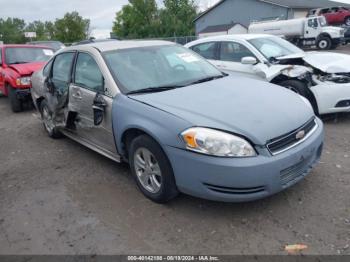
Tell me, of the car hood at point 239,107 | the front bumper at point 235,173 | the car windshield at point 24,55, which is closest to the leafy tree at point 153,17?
the car windshield at point 24,55

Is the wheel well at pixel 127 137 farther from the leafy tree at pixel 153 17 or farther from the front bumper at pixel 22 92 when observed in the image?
the leafy tree at pixel 153 17

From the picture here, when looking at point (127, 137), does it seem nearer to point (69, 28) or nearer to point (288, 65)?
point (288, 65)

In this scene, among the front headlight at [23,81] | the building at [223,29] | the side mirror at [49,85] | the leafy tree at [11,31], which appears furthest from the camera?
the leafy tree at [11,31]

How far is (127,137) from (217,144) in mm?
1228

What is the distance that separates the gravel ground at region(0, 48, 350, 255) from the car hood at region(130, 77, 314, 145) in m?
0.80

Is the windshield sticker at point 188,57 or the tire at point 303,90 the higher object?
the windshield sticker at point 188,57

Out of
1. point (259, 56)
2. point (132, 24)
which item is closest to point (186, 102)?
point (259, 56)

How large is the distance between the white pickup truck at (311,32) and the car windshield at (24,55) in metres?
17.5

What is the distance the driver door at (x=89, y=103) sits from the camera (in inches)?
157

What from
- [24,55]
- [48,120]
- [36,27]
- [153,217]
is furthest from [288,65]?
[36,27]

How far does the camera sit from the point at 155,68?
414cm

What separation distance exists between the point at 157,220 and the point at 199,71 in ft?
6.73

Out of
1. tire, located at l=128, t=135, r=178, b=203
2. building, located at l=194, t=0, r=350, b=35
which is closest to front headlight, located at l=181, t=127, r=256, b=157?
tire, located at l=128, t=135, r=178, b=203

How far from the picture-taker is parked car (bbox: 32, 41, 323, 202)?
2.91 m
